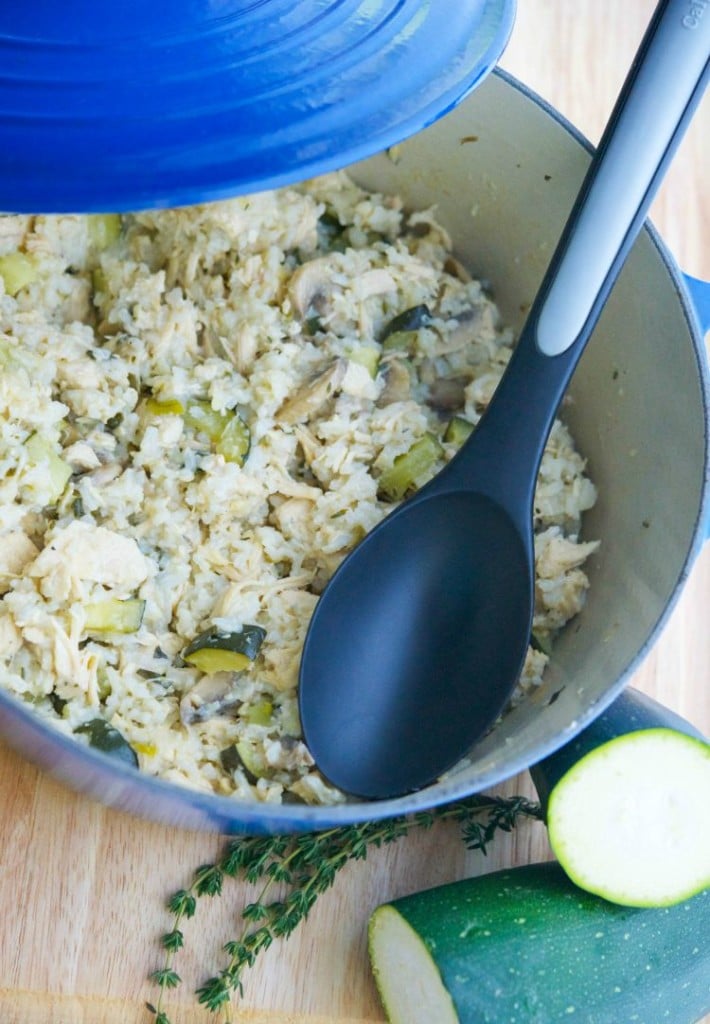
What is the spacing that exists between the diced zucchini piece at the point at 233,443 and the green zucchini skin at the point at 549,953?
64 cm

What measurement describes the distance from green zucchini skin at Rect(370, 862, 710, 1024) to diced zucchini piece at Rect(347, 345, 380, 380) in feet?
2.46

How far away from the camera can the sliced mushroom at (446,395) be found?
5.73 ft

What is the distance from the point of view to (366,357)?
169 centimetres

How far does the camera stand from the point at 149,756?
143 cm

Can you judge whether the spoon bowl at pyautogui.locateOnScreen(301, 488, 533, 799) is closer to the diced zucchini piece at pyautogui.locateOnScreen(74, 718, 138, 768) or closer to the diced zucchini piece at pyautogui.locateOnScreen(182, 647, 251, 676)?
the diced zucchini piece at pyautogui.locateOnScreen(182, 647, 251, 676)

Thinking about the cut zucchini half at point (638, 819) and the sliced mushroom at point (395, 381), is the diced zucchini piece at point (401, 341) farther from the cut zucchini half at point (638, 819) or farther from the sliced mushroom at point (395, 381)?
the cut zucchini half at point (638, 819)

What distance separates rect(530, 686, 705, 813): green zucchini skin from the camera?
5.00 ft

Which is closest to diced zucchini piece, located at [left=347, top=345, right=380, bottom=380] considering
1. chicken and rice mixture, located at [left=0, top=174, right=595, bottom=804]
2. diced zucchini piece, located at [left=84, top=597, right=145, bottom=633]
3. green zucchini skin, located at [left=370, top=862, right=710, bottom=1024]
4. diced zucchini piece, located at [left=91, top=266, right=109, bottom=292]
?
chicken and rice mixture, located at [left=0, top=174, right=595, bottom=804]

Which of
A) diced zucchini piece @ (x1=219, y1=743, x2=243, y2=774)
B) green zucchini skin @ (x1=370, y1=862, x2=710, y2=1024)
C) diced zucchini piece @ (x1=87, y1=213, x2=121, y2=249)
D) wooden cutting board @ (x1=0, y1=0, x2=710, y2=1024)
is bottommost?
wooden cutting board @ (x1=0, y1=0, x2=710, y2=1024)

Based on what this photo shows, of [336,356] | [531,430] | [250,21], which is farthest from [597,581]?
[250,21]

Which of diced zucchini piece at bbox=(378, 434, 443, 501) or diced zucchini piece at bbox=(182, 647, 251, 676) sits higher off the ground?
diced zucchini piece at bbox=(378, 434, 443, 501)

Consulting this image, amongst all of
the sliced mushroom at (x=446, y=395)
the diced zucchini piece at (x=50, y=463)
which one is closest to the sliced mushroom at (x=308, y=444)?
the sliced mushroom at (x=446, y=395)

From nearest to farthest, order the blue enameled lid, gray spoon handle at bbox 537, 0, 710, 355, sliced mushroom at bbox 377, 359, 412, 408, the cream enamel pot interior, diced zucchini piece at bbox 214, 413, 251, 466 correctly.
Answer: the blue enameled lid → the cream enamel pot interior → gray spoon handle at bbox 537, 0, 710, 355 → diced zucchini piece at bbox 214, 413, 251, 466 → sliced mushroom at bbox 377, 359, 412, 408

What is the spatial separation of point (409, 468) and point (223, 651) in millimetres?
390
